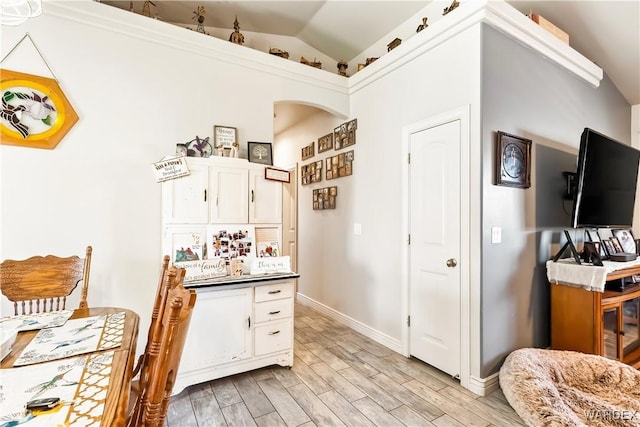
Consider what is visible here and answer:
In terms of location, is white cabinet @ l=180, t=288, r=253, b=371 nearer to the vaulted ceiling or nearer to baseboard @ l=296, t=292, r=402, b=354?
baseboard @ l=296, t=292, r=402, b=354

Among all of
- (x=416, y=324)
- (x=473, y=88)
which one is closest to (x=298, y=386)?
(x=416, y=324)

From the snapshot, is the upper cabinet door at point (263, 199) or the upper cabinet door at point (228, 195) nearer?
the upper cabinet door at point (228, 195)

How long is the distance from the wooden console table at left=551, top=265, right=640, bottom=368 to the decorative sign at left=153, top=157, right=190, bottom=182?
3187 mm

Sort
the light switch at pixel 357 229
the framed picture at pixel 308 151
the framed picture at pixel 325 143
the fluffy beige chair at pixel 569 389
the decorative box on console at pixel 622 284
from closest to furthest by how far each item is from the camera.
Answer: the fluffy beige chair at pixel 569 389 < the decorative box on console at pixel 622 284 < the light switch at pixel 357 229 < the framed picture at pixel 325 143 < the framed picture at pixel 308 151

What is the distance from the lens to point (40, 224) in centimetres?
→ 208

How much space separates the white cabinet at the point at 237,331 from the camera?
2.13 m

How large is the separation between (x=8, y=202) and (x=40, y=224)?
0.22 meters

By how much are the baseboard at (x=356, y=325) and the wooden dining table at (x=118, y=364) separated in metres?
2.24

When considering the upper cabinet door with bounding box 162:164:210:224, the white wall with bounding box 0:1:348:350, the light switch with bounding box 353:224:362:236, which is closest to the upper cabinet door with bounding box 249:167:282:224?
the upper cabinet door with bounding box 162:164:210:224

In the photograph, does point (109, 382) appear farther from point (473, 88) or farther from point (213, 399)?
point (473, 88)

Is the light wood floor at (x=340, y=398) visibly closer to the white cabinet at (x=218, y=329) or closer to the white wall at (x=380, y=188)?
the white cabinet at (x=218, y=329)

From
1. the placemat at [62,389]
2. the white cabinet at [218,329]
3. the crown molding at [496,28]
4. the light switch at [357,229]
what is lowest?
the white cabinet at [218,329]

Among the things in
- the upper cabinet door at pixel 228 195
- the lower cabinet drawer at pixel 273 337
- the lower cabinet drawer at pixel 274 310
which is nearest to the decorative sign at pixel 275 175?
the upper cabinet door at pixel 228 195

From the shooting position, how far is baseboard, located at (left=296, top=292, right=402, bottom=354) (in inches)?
113
